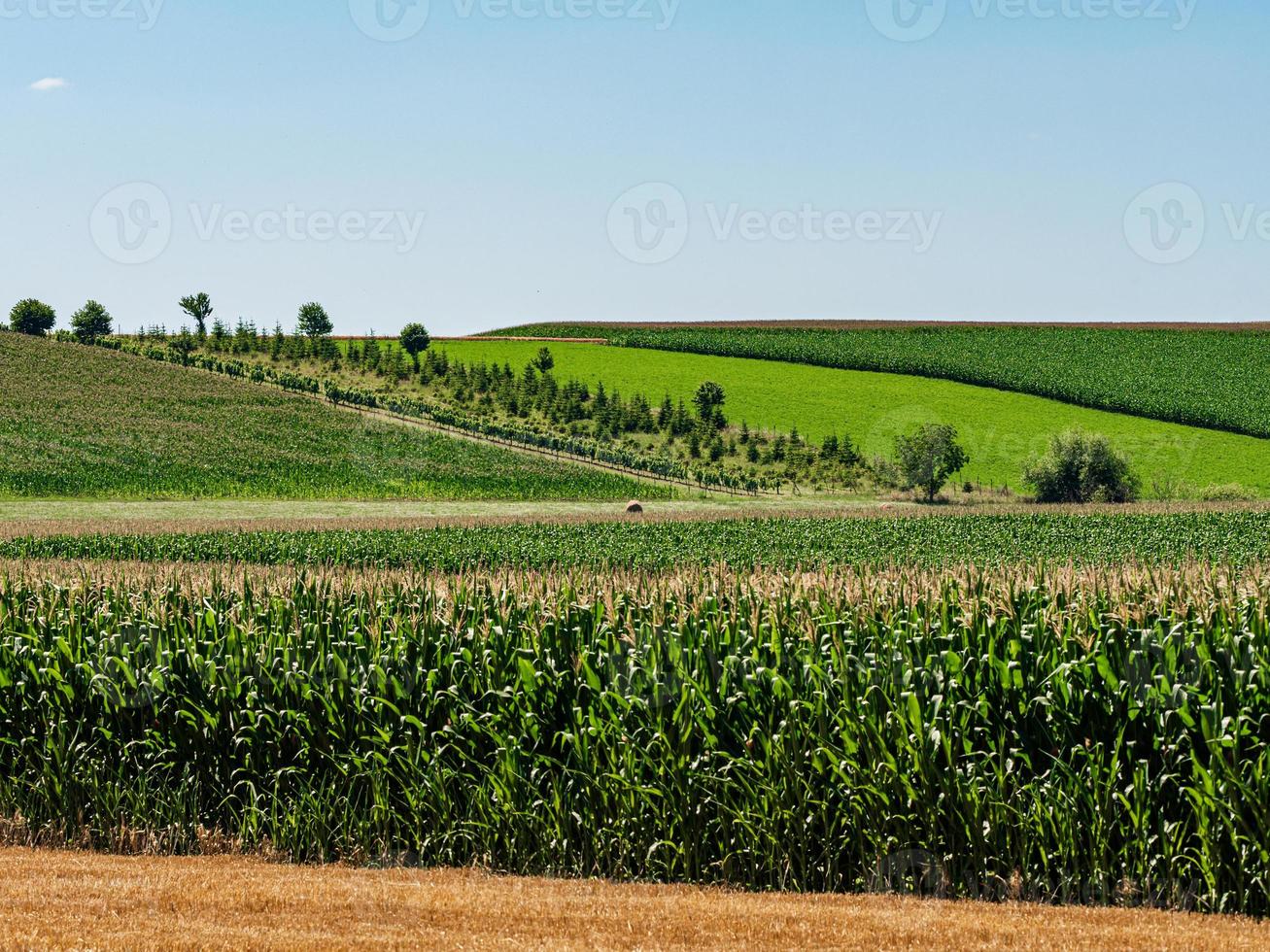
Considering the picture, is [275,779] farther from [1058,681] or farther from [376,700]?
[1058,681]

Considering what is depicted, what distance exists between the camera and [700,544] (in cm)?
3841

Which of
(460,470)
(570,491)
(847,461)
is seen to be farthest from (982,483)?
(460,470)

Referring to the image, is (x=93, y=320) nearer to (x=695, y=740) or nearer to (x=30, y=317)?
(x=30, y=317)

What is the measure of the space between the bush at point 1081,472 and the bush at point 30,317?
104613 mm

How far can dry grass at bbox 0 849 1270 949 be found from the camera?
26.2 ft

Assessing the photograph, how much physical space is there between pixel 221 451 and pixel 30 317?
218 feet

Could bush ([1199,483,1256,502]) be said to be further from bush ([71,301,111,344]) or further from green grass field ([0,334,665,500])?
bush ([71,301,111,344])

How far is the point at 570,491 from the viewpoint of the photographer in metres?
71.4

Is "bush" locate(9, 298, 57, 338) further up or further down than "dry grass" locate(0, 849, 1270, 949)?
further up

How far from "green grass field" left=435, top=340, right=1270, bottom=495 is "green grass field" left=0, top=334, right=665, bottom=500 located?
78.5 ft

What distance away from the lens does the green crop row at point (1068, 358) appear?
96688 mm

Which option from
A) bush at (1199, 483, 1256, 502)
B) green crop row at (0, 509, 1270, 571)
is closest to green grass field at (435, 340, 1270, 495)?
bush at (1199, 483, 1256, 502)

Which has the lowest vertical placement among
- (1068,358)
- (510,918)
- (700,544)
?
(700,544)

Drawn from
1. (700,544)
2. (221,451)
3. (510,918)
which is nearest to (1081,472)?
(700,544)
